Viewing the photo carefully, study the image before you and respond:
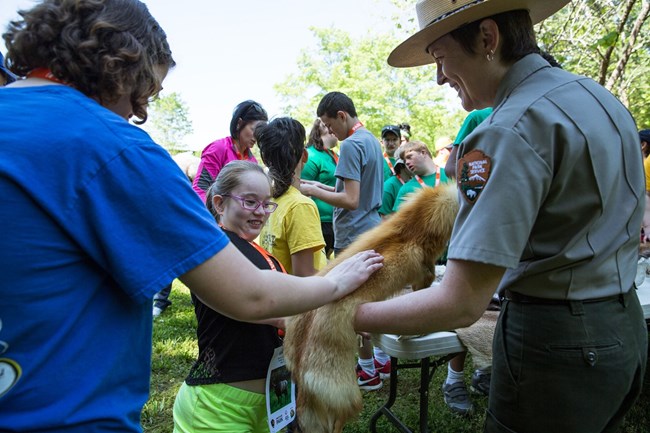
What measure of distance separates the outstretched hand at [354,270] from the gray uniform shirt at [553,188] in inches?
15.5

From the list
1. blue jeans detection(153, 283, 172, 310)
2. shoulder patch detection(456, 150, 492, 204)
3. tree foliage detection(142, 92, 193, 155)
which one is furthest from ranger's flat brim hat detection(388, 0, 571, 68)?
tree foliage detection(142, 92, 193, 155)

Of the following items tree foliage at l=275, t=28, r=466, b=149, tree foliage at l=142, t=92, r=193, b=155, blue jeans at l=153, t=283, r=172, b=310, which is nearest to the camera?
blue jeans at l=153, t=283, r=172, b=310

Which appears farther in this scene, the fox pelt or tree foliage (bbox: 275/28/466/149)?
tree foliage (bbox: 275/28/466/149)

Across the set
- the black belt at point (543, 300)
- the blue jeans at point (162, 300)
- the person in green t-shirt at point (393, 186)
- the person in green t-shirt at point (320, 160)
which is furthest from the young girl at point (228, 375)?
the blue jeans at point (162, 300)

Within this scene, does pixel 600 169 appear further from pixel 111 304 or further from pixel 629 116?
pixel 111 304

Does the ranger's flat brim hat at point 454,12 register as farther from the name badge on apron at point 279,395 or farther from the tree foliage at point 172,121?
the tree foliage at point 172,121

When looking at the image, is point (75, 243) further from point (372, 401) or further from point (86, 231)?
point (372, 401)

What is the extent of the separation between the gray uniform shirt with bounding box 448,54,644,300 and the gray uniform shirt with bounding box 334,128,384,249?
2980 millimetres

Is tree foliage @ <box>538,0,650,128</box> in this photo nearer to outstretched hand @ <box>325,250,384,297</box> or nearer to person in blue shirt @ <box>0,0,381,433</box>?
outstretched hand @ <box>325,250,384,297</box>

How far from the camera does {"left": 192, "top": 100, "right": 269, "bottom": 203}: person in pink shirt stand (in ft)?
16.0

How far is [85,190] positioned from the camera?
0.94 m

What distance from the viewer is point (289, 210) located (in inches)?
114

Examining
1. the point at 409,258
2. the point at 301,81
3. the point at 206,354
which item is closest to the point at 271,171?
the point at 206,354

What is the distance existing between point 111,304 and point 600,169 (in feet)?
4.26
